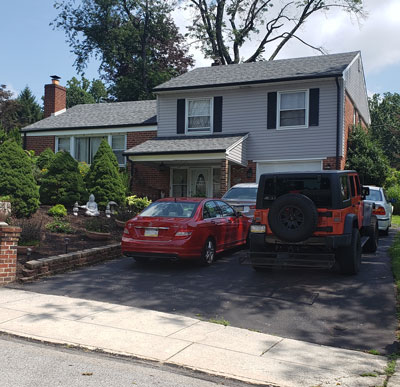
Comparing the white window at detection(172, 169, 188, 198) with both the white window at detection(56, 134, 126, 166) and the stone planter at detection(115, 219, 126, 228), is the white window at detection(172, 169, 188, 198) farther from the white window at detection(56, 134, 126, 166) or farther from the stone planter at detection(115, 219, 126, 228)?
the stone planter at detection(115, 219, 126, 228)

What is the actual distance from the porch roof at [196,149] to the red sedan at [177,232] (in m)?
7.41

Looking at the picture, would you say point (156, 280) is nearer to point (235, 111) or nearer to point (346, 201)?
point (346, 201)

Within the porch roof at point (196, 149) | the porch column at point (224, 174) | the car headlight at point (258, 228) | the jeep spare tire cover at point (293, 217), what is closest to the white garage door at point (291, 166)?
the porch roof at point (196, 149)

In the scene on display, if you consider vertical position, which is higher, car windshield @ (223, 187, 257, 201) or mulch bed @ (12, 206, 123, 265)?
car windshield @ (223, 187, 257, 201)

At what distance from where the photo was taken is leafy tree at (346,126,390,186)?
18984 mm

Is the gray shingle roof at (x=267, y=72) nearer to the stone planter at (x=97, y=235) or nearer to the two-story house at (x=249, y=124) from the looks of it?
the two-story house at (x=249, y=124)

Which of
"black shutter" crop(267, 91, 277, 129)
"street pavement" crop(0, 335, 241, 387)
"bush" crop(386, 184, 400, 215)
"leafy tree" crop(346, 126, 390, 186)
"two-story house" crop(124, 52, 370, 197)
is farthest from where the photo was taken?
"bush" crop(386, 184, 400, 215)

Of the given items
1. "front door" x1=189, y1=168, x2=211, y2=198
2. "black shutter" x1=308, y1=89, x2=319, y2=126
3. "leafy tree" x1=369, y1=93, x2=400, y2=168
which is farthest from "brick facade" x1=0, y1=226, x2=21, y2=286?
"leafy tree" x1=369, y1=93, x2=400, y2=168

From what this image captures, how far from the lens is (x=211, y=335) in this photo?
5402mm

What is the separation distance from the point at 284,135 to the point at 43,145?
13447mm

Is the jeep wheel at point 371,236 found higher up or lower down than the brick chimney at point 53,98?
lower down

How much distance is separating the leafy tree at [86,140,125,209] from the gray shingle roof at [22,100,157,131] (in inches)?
236

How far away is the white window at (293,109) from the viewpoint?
1834 centimetres

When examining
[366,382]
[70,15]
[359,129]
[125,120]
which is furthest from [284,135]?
[70,15]
